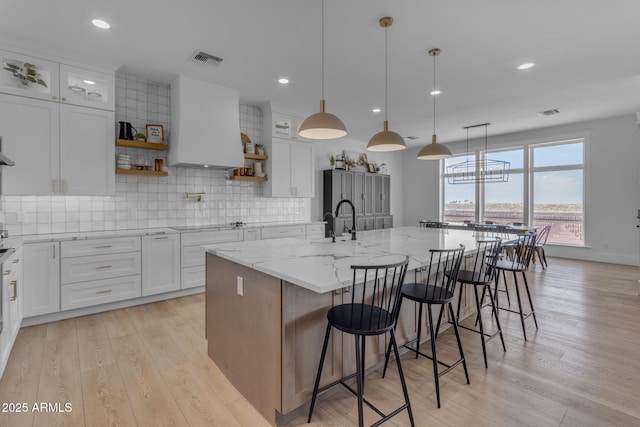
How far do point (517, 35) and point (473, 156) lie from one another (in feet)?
17.1

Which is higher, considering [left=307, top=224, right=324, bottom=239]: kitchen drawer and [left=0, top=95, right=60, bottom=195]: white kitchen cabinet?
[left=0, top=95, right=60, bottom=195]: white kitchen cabinet

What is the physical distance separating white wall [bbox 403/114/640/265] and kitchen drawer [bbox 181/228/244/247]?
667 centimetres

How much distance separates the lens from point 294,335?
1725 mm

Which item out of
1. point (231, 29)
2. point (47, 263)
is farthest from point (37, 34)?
point (47, 263)

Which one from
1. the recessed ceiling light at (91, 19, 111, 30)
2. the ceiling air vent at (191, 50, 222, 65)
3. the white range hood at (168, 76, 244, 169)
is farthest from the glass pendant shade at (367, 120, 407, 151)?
the recessed ceiling light at (91, 19, 111, 30)

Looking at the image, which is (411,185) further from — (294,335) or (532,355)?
(294,335)

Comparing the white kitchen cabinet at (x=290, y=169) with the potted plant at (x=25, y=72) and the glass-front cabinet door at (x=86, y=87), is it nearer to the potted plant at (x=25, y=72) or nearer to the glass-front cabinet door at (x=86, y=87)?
the glass-front cabinet door at (x=86, y=87)

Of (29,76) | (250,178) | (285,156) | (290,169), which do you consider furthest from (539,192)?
(29,76)

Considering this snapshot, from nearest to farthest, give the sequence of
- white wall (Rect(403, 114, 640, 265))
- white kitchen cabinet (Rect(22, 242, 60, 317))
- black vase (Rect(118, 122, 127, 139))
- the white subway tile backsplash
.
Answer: white kitchen cabinet (Rect(22, 242, 60, 317))
the white subway tile backsplash
black vase (Rect(118, 122, 127, 139))
white wall (Rect(403, 114, 640, 265))

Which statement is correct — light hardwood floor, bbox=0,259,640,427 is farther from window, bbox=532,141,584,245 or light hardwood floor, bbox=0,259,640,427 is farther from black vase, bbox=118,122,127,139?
window, bbox=532,141,584,245

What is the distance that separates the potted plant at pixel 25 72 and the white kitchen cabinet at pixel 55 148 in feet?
0.67

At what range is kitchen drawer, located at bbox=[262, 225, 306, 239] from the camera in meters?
4.78

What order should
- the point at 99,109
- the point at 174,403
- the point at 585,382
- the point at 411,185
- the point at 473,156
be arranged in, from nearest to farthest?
the point at 174,403
the point at 585,382
the point at 99,109
the point at 473,156
the point at 411,185

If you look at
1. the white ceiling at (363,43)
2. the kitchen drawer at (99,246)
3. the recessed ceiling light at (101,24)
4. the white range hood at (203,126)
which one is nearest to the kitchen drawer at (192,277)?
the kitchen drawer at (99,246)
